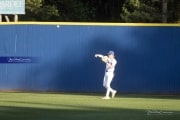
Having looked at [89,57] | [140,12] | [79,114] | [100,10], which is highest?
[140,12]

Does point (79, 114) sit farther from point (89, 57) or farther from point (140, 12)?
point (140, 12)

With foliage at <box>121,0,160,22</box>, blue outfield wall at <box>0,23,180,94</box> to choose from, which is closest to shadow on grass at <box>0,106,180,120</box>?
blue outfield wall at <box>0,23,180,94</box>

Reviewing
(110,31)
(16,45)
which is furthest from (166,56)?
(16,45)

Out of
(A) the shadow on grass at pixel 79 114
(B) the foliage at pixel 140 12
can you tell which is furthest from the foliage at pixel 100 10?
(A) the shadow on grass at pixel 79 114

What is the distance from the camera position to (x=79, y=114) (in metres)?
14.8

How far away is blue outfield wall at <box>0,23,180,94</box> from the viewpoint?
27141 mm

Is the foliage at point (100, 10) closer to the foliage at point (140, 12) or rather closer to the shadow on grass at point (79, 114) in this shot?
the foliage at point (140, 12)

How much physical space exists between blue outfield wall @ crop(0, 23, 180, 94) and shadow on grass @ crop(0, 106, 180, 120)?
10.6 meters

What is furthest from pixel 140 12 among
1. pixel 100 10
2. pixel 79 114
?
pixel 79 114

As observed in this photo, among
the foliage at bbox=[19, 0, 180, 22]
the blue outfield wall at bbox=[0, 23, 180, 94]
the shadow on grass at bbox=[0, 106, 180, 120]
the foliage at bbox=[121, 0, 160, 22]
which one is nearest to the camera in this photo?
the shadow on grass at bbox=[0, 106, 180, 120]

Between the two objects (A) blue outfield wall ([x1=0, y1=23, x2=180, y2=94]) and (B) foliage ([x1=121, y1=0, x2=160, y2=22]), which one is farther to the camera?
(B) foliage ([x1=121, y1=0, x2=160, y2=22])

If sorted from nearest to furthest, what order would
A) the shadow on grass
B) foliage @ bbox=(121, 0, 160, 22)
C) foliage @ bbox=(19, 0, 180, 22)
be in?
1. the shadow on grass
2. foliage @ bbox=(121, 0, 160, 22)
3. foliage @ bbox=(19, 0, 180, 22)

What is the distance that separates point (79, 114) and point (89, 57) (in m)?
12.6

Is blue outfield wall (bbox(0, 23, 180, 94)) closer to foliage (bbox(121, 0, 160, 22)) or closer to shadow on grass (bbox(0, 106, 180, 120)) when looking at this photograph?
foliage (bbox(121, 0, 160, 22))
